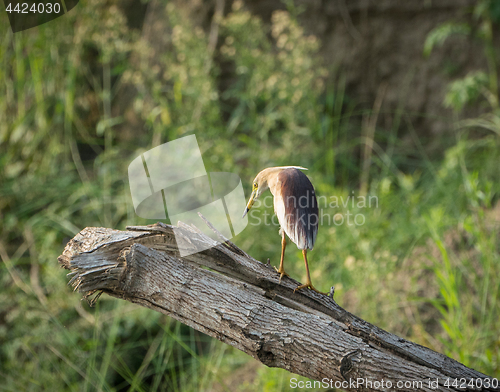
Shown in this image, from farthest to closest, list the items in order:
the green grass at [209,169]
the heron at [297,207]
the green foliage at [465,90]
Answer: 1. the green foliage at [465,90]
2. the green grass at [209,169]
3. the heron at [297,207]

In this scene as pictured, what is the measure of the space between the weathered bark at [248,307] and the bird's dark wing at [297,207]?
245 mm

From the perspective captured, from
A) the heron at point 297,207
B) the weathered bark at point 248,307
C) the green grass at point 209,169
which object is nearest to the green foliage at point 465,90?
the green grass at point 209,169

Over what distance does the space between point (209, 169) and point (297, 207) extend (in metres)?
1.85

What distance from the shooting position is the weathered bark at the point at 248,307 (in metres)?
1.12

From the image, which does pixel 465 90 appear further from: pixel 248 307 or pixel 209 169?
pixel 248 307

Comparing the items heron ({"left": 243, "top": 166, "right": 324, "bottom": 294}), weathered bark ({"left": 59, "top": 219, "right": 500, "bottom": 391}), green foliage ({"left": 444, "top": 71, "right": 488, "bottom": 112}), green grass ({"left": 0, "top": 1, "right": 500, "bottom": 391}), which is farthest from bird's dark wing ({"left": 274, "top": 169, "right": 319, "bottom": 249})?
green foliage ({"left": 444, "top": 71, "right": 488, "bottom": 112})

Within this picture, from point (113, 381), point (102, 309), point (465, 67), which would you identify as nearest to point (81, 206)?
point (102, 309)

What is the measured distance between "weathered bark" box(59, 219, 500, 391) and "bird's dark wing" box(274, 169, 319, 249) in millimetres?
245

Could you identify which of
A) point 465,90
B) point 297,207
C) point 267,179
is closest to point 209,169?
point 267,179

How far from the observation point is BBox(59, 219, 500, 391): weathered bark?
1.12 metres

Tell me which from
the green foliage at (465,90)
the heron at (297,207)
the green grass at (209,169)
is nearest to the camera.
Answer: the heron at (297,207)

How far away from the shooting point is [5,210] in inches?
140

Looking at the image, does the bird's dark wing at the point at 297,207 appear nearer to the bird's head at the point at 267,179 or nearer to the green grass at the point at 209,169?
the bird's head at the point at 267,179

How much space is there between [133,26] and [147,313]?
9.41 feet
